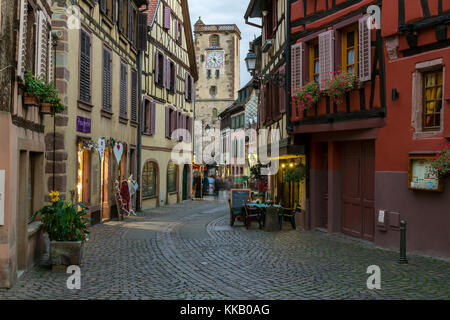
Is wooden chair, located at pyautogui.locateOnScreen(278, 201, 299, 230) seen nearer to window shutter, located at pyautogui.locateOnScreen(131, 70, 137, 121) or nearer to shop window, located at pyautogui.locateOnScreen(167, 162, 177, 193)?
window shutter, located at pyautogui.locateOnScreen(131, 70, 137, 121)

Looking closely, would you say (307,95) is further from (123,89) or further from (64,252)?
(123,89)

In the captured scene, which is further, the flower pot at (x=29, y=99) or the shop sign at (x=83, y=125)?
the shop sign at (x=83, y=125)

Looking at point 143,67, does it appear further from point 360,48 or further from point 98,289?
point 98,289

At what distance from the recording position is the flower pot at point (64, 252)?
7.89 m

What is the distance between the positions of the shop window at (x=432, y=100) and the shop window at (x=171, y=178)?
1739 cm

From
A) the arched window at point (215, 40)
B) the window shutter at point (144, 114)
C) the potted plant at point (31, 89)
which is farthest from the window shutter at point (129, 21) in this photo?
the arched window at point (215, 40)

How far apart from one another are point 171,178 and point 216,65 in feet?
125

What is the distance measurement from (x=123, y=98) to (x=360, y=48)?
9.52 m

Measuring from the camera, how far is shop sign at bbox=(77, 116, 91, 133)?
13031mm

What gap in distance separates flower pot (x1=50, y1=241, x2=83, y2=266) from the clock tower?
54340 millimetres

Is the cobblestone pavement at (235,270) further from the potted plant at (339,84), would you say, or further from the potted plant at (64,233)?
the potted plant at (339,84)

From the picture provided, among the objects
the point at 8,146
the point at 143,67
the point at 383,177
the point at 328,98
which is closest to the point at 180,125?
the point at 143,67

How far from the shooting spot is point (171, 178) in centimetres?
2631

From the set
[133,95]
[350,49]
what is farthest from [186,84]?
[350,49]
